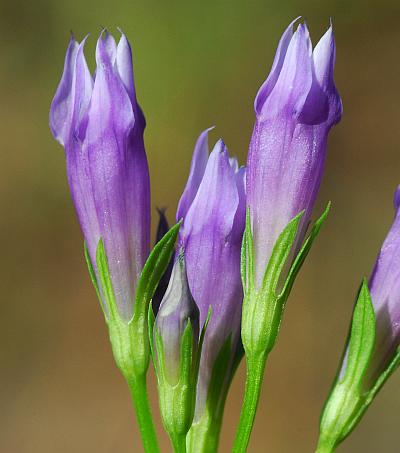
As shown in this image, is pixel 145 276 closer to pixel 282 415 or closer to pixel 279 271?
pixel 279 271

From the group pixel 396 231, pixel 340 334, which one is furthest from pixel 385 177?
pixel 396 231

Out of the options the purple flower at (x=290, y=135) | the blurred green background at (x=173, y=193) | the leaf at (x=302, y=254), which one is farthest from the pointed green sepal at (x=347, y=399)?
the blurred green background at (x=173, y=193)

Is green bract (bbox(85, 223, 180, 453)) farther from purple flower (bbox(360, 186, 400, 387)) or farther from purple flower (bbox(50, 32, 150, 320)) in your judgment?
purple flower (bbox(360, 186, 400, 387))

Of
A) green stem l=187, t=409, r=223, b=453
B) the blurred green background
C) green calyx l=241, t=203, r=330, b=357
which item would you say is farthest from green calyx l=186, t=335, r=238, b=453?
the blurred green background

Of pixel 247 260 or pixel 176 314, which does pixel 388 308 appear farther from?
pixel 176 314

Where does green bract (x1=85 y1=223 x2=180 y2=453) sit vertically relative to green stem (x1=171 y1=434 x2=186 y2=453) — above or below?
above

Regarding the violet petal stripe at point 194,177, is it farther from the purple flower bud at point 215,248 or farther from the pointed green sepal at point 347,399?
the pointed green sepal at point 347,399
